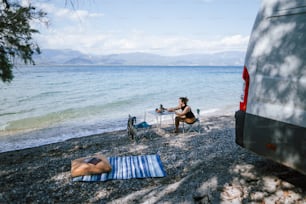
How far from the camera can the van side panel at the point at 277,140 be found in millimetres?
2656

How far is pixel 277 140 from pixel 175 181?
89.1 inches

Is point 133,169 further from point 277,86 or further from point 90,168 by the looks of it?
point 277,86

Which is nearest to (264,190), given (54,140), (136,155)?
(136,155)

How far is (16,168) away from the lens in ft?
19.4

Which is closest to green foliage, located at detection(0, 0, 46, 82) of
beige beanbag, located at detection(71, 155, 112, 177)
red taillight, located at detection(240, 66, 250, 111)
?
beige beanbag, located at detection(71, 155, 112, 177)

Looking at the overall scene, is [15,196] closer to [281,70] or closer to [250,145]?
[250,145]

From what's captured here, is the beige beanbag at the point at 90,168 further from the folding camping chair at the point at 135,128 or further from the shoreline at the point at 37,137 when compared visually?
the shoreline at the point at 37,137

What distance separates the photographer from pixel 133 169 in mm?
5180

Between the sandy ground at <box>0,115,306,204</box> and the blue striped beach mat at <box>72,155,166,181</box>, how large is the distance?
149 mm

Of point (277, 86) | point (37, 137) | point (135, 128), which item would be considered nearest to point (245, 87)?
point (277, 86)

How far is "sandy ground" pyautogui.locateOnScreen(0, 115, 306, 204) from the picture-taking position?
10.7 feet

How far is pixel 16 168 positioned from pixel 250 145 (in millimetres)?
5536

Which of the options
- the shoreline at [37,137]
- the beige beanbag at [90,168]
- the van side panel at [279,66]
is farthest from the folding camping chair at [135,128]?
A: the van side panel at [279,66]

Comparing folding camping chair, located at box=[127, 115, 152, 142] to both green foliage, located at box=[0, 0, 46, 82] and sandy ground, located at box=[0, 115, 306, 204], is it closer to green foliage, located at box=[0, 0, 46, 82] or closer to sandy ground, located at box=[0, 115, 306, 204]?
sandy ground, located at box=[0, 115, 306, 204]
